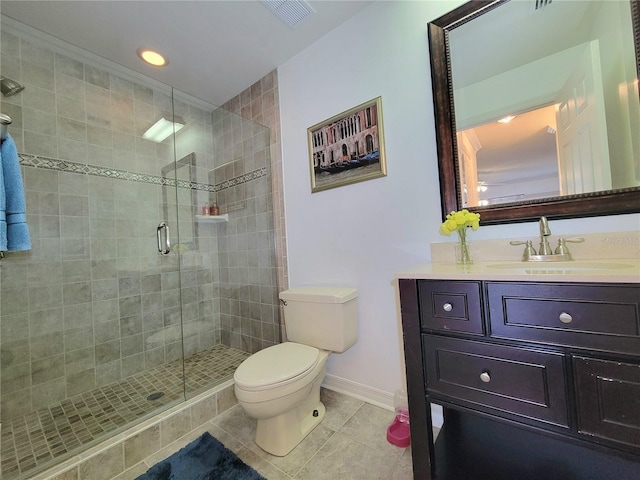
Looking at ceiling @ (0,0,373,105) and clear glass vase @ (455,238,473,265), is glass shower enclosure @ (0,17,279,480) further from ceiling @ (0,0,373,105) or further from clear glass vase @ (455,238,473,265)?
clear glass vase @ (455,238,473,265)

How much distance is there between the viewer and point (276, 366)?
4.23 feet

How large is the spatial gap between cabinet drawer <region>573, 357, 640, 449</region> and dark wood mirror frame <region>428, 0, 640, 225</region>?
0.63m

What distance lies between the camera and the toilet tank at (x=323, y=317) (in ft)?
4.97

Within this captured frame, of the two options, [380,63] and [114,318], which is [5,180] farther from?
[380,63]

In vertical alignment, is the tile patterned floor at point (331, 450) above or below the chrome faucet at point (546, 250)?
below

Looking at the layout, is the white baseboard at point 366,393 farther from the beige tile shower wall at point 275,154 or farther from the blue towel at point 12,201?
the blue towel at point 12,201

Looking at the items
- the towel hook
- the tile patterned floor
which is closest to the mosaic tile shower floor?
the tile patterned floor

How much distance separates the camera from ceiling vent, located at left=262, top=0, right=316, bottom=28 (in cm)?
150

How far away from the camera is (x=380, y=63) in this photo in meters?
1.54

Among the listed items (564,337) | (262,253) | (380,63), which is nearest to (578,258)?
(564,337)

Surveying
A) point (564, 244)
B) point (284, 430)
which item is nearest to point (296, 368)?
A: point (284, 430)

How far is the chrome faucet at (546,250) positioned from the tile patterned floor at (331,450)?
3.41 ft

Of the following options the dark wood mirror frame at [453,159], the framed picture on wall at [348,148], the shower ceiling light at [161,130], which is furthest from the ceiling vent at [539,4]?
the shower ceiling light at [161,130]

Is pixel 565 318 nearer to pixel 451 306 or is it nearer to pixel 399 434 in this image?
pixel 451 306
